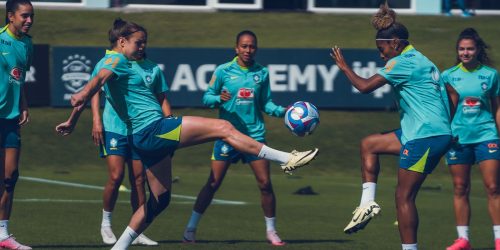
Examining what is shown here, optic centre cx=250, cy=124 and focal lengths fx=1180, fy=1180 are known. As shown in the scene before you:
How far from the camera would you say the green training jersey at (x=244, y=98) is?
561 inches

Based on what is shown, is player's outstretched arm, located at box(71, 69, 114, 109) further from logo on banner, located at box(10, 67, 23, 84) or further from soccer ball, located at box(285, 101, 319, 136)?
soccer ball, located at box(285, 101, 319, 136)

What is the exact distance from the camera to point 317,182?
71.4ft

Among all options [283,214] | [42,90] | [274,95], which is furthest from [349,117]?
[283,214]

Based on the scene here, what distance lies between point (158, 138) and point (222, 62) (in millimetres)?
13519

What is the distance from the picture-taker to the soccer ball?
40.2ft

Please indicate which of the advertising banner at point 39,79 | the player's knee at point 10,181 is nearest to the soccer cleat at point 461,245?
the player's knee at point 10,181

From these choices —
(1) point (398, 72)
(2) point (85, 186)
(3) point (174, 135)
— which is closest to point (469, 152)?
(1) point (398, 72)

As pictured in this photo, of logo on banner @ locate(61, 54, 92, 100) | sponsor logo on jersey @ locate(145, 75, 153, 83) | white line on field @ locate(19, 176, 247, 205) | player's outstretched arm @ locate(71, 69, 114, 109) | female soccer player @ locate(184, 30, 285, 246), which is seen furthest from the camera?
logo on banner @ locate(61, 54, 92, 100)

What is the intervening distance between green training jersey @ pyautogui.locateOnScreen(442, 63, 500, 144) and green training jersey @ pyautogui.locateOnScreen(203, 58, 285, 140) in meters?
2.09

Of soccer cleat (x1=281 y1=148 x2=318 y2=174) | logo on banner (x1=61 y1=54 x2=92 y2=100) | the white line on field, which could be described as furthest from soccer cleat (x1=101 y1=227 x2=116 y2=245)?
logo on banner (x1=61 y1=54 x2=92 y2=100)

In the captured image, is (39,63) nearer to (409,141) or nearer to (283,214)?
(283,214)

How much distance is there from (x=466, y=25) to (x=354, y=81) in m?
25.9

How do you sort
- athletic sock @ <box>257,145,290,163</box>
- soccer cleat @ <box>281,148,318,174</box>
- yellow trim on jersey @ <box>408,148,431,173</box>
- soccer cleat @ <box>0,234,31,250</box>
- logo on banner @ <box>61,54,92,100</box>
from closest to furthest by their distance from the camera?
1. soccer cleat @ <box>281,148,318,174</box>
2. athletic sock @ <box>257,145,290,163</box>
3. yellow trim on jersey @ <box>408,148,431,173</box>
4. soccer cleat @ <box>0,234,31,250</box>
5. logo on banner @ <box>61,54,92,100</box>

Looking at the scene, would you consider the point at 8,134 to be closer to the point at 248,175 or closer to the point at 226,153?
the point at 226,153
